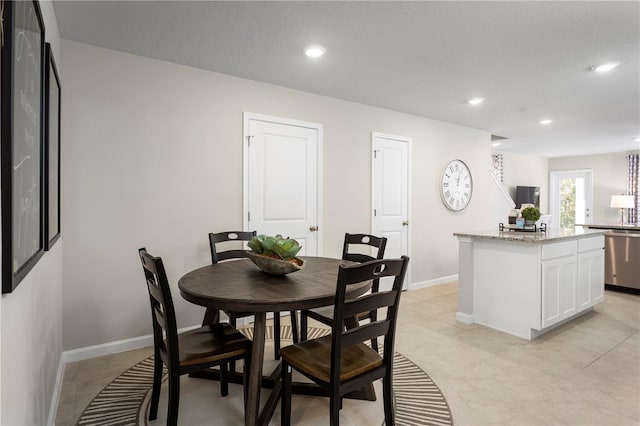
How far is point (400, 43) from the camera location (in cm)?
267

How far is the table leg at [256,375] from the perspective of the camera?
1.72m

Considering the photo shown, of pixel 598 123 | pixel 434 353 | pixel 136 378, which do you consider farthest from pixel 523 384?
pixel 598 123

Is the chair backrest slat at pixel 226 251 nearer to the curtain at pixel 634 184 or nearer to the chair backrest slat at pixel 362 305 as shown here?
the chair backrest slat at pixel 362 305

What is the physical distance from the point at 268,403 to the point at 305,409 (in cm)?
25

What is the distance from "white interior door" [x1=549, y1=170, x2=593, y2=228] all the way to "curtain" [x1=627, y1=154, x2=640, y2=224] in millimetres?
767

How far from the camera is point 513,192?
808 centimetres

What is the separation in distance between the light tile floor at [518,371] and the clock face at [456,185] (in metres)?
2.06

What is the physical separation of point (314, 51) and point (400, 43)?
659 millimetres

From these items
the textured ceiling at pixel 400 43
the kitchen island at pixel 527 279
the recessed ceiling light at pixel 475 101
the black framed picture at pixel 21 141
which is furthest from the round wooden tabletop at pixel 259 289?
the recessed ceiling light at pixel 475 101

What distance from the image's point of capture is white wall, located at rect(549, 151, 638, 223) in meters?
7.91

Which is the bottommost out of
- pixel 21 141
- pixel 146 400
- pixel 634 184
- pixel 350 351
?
pixel 146 400

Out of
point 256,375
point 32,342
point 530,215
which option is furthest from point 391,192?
point 32,342

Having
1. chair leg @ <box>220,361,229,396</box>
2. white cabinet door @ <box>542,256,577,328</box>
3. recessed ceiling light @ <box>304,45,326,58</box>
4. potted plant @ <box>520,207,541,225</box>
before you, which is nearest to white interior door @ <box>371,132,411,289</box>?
potted plant @ <box>520,207,541,225</box>

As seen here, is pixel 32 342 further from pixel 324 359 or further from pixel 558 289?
pixel 558 289
